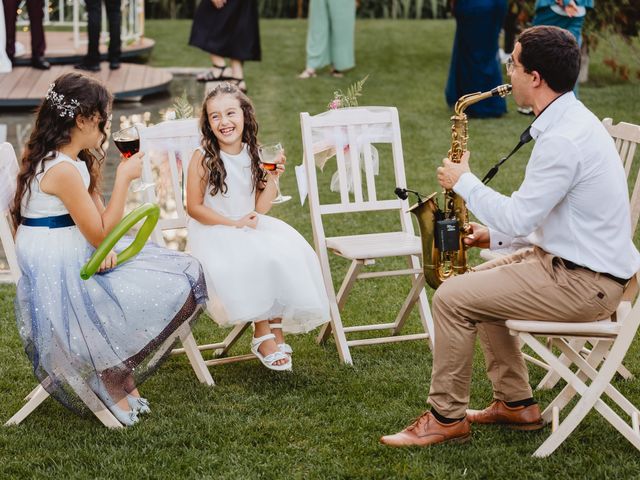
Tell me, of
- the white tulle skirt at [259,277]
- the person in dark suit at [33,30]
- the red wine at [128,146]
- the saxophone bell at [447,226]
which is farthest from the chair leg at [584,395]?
the person in dark suit at [33,30]

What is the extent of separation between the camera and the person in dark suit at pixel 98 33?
11.6 metres

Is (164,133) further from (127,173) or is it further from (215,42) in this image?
(215,42)

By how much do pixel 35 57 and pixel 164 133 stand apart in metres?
7.34

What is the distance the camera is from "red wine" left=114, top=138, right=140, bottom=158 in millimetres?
4469

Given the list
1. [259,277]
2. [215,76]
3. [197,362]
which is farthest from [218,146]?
[215,76]

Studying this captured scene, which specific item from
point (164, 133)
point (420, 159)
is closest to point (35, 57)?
point (420, 159)

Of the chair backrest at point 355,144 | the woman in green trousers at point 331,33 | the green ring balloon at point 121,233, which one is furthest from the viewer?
the woman in green trousers at point 331,33

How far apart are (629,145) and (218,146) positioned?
1910 millimetres

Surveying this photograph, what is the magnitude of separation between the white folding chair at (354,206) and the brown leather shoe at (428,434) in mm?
1016

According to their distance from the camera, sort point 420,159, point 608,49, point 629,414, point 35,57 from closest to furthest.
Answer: point 629,414, point 420,159, point 35,57, point 608,49

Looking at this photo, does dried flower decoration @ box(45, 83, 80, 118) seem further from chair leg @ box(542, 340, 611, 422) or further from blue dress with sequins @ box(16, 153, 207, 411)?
chair leg @ box(542, 340, 611, 422)

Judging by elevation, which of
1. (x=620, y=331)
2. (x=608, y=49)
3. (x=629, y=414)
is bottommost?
(x=608, y=49)

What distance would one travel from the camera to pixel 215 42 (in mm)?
12148

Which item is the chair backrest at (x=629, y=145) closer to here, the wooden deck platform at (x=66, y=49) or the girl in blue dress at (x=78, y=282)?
the girl in blue dress at (x=78, y=282)
